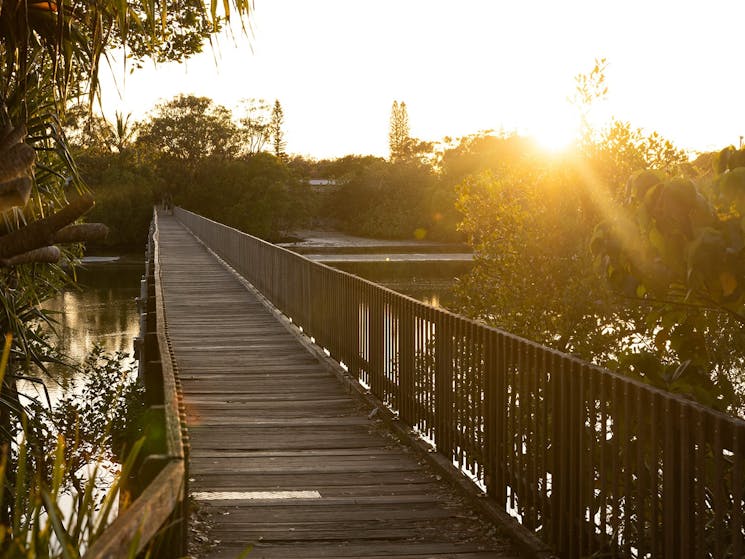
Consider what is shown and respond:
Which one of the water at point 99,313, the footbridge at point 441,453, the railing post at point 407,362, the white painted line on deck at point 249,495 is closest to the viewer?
the footbridge at point 441,453

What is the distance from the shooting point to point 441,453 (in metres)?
6.82

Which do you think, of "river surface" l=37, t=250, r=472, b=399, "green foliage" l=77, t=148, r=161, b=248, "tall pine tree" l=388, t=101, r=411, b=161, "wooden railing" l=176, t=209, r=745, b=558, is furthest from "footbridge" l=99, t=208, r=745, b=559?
"tall pine tree" l=388, t=101, r=411, b=161

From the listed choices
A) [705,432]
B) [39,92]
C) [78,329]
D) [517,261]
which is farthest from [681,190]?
[78,329]

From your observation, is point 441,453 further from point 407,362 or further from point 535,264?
point 535,264

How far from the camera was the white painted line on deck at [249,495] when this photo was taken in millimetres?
5938

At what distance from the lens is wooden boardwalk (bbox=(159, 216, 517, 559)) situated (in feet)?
17.0

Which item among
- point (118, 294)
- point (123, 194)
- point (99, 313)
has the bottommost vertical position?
point (99, 313)

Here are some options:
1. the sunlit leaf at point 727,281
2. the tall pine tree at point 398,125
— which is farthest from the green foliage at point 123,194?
the sunlit leaf at point 727,281

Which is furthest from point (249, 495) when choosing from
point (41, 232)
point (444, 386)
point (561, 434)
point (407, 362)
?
point (41, 232)

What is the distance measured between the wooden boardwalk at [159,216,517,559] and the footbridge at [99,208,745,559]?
2 cm

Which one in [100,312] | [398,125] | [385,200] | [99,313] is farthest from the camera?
[398,125]

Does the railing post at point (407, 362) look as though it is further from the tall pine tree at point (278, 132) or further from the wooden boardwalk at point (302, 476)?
the tall pine tree at point (278, 132)

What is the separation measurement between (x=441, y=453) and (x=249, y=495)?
4.65 feet

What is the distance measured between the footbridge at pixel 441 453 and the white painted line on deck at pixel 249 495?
0.06 ft
